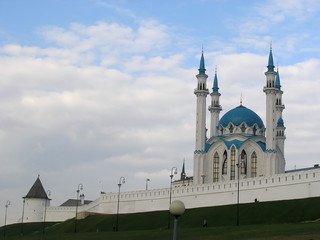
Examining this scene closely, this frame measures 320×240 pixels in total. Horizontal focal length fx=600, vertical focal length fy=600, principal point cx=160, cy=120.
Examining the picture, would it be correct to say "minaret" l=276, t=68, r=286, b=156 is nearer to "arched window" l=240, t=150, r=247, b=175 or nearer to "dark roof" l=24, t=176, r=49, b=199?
"arched window" l=240, t=150, r=247, b=175

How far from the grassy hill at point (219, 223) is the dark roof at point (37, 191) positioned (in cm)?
2274

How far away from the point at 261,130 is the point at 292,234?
207 feet

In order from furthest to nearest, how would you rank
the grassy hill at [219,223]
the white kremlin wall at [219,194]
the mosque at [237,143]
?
the mosque at [237,143]
the white kremlin wall at [219,194]
the grassy hill at [219,223]

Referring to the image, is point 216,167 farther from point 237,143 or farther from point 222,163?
point 237,143

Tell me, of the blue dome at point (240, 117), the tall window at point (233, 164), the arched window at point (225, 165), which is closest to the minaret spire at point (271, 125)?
the tall window at point (233, 164)

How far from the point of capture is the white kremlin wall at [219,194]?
228ft

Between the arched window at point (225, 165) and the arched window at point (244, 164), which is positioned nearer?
the arched window at point (244, 164)

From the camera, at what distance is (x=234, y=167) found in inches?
3812

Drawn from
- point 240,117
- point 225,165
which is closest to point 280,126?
point 240,117

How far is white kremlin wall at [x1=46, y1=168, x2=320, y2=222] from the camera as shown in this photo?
228 ft

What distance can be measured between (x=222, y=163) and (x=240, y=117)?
932 centimetres

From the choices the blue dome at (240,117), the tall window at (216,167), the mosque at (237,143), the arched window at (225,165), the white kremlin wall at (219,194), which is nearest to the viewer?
the white kremlin wall at (219,194)

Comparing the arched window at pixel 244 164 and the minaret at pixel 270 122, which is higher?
the minaret at pixel 270 122

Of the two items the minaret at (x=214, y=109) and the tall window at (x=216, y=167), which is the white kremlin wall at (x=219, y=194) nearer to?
the tall window at (x=216, y=167)
